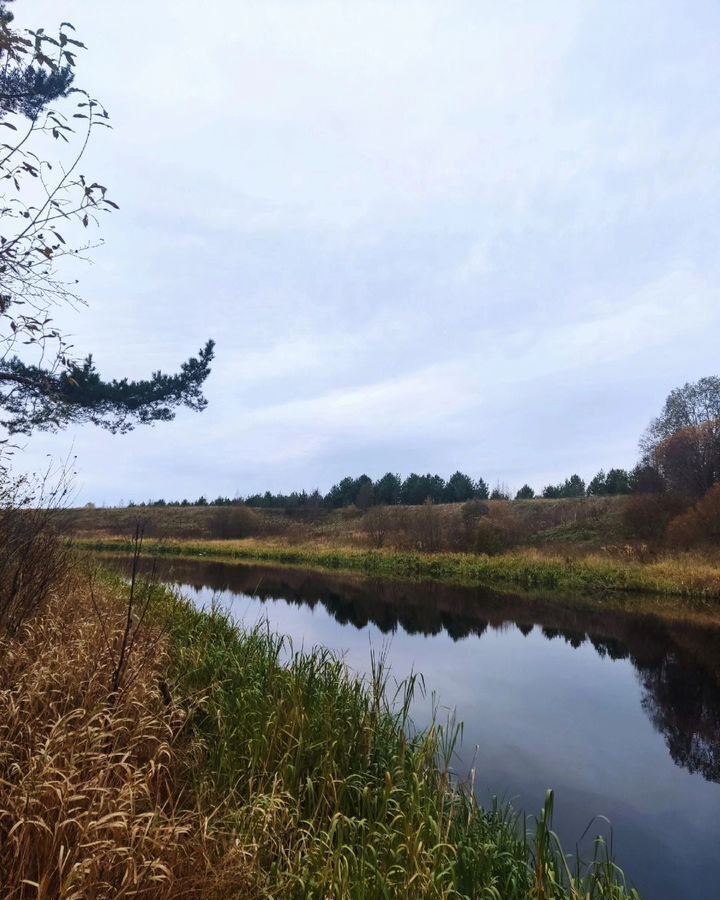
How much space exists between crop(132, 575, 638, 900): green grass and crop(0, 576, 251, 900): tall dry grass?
0.25 meters

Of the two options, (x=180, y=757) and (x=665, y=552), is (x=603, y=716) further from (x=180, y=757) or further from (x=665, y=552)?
(x=665, y=552)

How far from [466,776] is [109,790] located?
4654 mm

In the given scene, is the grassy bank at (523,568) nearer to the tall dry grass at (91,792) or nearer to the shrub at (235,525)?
the shrub at (235,525)

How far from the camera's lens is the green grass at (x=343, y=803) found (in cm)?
313

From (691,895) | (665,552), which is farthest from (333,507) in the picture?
(691,895)

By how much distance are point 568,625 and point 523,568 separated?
8929 millimetres

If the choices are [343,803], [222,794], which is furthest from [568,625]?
[222,794]

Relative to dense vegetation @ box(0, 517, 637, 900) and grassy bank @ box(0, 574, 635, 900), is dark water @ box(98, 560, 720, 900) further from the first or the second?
dense vegetation @ box(0, 517, 637, 900)

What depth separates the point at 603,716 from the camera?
8.94 m

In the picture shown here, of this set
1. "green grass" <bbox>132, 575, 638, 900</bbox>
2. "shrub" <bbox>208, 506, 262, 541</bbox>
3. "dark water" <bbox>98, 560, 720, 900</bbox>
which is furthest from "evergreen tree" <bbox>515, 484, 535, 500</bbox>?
"green grass" <bbox>132, 575, 638, 900</bbox>

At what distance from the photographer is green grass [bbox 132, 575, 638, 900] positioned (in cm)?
313

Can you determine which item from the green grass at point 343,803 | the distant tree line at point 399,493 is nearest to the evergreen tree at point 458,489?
the distant tree line at point 399,493

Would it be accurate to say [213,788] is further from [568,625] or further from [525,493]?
[525,493]

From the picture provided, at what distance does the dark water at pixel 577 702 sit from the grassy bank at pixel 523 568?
12.4 ft
